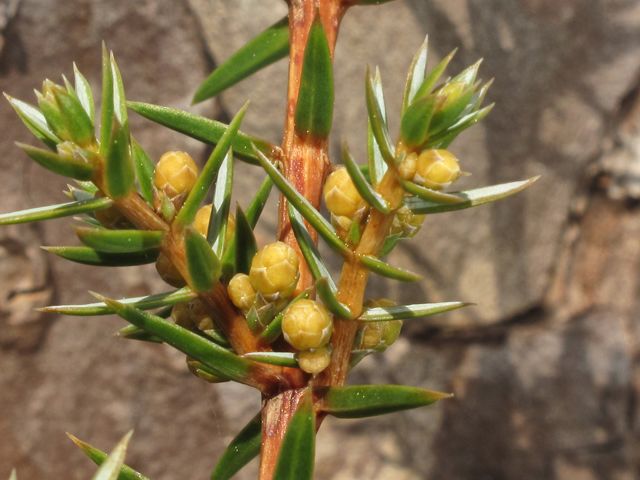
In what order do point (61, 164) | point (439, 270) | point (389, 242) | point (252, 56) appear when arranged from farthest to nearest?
point (439, 270) → point (252, 56) → point (389, 242) → point (61, 164)

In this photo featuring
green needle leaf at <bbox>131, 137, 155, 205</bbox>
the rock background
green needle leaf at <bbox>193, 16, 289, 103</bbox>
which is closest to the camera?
green needle leaf at <bbox>131, 137, 155, 205</bbox>

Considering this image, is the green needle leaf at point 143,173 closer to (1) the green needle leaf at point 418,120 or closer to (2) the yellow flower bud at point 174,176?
(2) the yellow flower bud at point 174,176

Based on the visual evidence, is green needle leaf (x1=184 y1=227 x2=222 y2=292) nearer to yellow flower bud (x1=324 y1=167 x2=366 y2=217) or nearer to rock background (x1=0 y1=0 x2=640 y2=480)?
yellow flower bud (x1=324 y1=167 x2=366 y2=217)

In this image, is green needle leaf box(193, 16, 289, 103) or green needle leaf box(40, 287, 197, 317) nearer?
green needle leaf box(40, 287, 197, 317)

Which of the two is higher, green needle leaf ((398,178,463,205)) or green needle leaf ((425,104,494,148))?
green needle leaf ((425,104,494,148))

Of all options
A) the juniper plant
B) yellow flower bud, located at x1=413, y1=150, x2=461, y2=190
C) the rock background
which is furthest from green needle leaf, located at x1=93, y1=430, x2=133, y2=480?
the rock background

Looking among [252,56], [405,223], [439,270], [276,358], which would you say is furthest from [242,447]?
[439,270]

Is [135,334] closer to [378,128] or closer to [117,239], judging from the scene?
[117,239]
